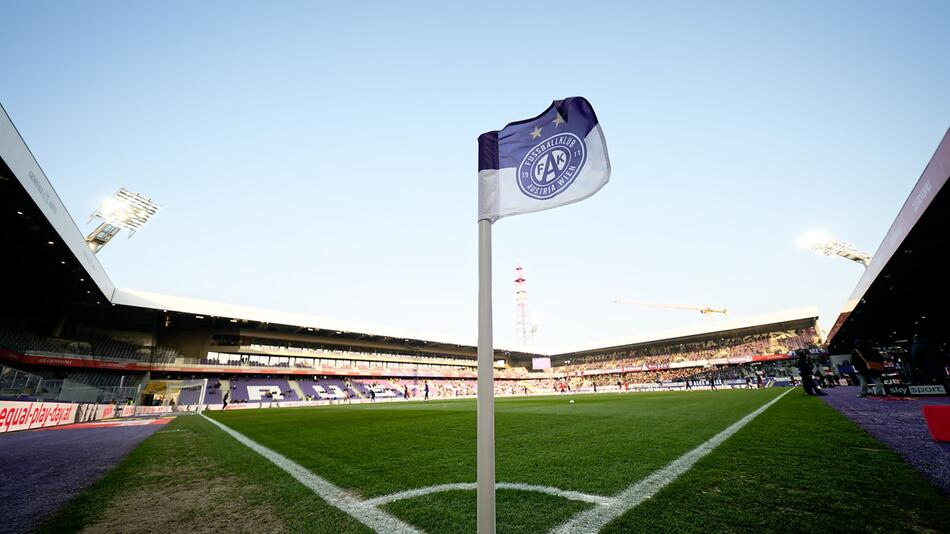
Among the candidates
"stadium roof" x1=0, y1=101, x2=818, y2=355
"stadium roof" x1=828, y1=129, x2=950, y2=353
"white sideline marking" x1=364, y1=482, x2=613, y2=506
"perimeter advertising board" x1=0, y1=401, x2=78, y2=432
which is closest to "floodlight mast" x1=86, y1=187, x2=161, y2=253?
"stadium roof" x1=0, y1=101, x2=818, y2=355

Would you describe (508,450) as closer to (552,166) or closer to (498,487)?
(498,487)

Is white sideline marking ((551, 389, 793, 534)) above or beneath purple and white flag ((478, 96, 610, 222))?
beneath

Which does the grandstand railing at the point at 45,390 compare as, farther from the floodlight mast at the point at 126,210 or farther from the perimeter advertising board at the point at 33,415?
the floodlight mast at the point at 126,210

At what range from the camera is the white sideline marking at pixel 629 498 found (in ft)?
8.39

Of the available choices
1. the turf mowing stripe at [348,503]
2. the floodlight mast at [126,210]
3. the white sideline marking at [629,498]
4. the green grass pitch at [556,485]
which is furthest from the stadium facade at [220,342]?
the white sideline marking at [629,498]

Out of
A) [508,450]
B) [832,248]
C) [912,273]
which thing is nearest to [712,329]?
[832,248]

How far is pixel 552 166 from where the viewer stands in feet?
10.7

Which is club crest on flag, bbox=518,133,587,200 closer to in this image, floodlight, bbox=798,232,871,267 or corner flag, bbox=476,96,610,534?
corner flag, bbox=476,96,610,534

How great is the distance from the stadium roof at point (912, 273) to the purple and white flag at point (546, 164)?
29.2ft

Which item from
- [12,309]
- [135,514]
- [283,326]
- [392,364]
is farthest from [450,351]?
[135,514]

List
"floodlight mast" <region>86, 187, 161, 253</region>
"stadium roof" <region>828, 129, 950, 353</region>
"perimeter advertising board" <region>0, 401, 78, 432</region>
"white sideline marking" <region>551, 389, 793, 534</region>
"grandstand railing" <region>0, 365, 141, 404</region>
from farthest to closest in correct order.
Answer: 1. "floodlight mast" <region>86, 187, 161, 253</region>
2. "grandstand railing" <region>0, 365, 141, 404</region>
3. "perimeter advertising board" <region>0, 401, 78, 432</region>
4. "stadium roof" <region>828, 129, 950, 353</region>
5. "white sideline marking" <region>551, 389, 793, 534</region>

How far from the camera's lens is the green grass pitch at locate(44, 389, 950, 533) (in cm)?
266

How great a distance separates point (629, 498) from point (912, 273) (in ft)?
62.8

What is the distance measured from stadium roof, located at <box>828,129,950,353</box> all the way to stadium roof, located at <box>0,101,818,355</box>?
23479 millimetres
